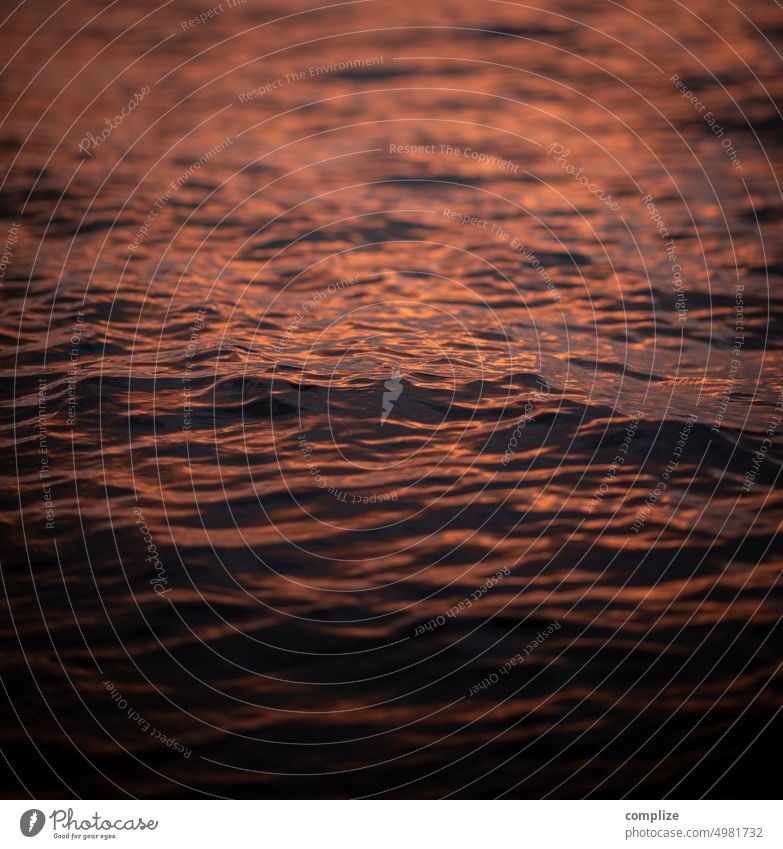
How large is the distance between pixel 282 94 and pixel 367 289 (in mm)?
1176

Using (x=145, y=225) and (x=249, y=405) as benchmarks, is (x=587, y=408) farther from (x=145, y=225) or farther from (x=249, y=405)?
(x=145, y=225)

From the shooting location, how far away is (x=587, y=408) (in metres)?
3.34

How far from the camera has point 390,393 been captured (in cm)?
338

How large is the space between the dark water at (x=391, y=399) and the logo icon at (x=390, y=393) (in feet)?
0.06

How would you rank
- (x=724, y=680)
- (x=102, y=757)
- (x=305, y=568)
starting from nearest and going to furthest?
(x=102, y=757), (x=724, y=680), (x=305, y=568)

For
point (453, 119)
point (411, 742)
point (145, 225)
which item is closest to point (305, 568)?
point (411, 742)

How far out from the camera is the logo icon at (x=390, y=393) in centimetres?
334

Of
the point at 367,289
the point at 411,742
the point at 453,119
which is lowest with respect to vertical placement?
the point at 411,742

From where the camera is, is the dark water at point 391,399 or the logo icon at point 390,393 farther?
the logo icon at point 390,393

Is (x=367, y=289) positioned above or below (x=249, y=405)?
above
